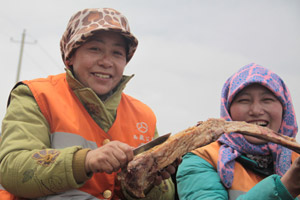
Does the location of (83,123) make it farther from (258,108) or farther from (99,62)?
(258,108)

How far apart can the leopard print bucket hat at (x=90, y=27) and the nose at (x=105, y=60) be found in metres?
0.19

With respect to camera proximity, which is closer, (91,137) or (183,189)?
(91,137)

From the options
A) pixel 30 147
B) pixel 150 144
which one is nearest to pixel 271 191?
pixel 150 144

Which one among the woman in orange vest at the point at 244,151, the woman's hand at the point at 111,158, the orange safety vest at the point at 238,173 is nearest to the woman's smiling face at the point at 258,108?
the woman in orange vest at the point at 244,151

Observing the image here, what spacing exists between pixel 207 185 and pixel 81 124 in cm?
111

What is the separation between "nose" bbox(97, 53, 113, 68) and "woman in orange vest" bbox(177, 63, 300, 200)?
1.09 metres

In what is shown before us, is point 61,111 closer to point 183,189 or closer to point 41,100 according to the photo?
point 41,100

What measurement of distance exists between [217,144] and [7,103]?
1.83m

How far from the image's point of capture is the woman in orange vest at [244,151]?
2.72 metres

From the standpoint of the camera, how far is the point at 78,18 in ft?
9.22

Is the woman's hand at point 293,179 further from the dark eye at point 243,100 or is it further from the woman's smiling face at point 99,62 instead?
the woman's smiling face at point 99,62

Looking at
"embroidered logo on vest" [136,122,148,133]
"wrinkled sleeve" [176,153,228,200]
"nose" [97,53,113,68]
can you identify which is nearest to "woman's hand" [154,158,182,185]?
"wrinkled sleeve" [176,153,228,200]

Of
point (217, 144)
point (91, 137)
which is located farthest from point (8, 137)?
point (217, 144)

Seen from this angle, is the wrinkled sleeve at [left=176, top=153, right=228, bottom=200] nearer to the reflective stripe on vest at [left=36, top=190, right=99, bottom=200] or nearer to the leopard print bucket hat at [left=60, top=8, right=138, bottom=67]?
the reflective stripe on vest at [left=36, top=190, right=99, bottom=200]
